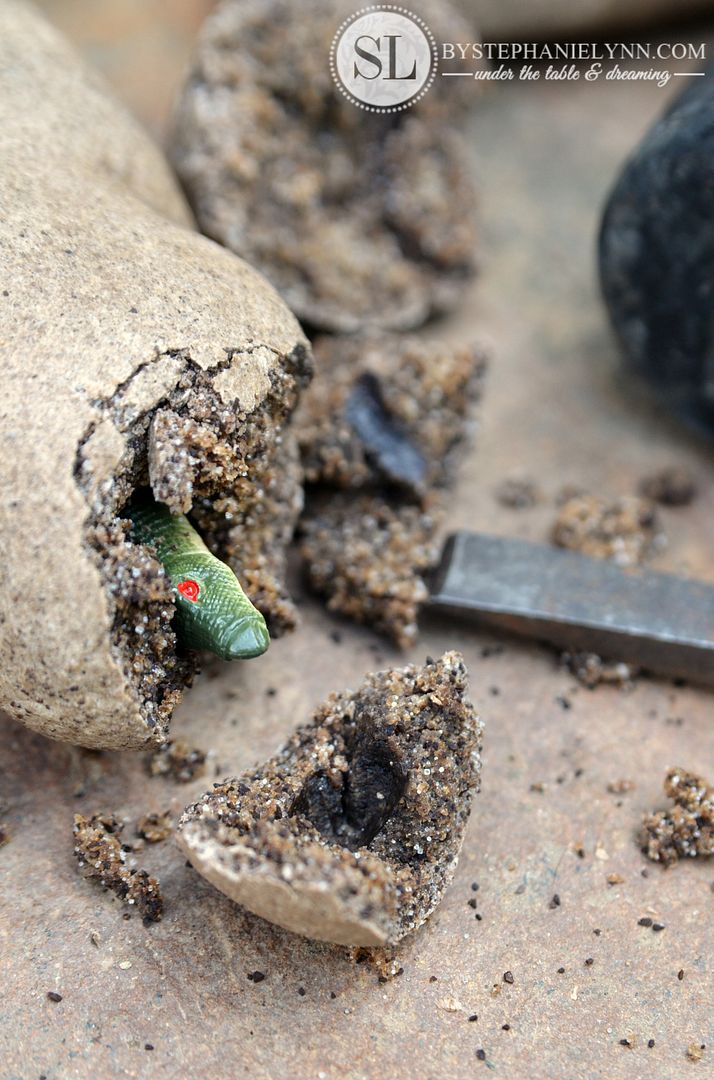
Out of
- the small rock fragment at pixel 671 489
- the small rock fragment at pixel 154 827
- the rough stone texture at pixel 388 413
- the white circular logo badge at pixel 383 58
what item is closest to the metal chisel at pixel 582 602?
the rough stone texture at pixel 388 413

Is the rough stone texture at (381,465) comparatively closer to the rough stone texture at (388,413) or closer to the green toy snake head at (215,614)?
the rough stone texture at (388,413)

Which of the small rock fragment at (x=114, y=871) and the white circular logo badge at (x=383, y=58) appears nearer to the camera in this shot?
the small rock fragment at (x=114, y=871)

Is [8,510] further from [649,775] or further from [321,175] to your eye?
[321,175]

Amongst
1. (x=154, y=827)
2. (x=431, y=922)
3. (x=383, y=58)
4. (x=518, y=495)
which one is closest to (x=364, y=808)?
(x=431, y=922)

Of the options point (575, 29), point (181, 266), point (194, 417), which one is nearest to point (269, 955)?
point (194, 417)

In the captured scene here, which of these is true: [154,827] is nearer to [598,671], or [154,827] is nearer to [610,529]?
[598,671]

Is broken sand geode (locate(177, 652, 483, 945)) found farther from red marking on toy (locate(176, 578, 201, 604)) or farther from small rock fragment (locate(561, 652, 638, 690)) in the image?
small rock fragment (locate(561, 652, 638, 690))
